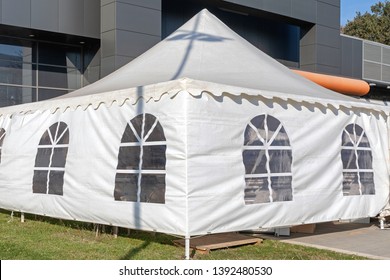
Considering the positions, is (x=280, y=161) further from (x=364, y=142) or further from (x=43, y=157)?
(x=43, y=157)

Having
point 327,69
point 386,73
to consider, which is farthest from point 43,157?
point 386,73

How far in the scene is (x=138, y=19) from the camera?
1841 centimetres

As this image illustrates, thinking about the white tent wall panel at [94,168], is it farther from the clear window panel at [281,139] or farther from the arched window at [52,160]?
the clear window panel at [281,139]

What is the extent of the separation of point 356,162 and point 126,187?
411 centimetres

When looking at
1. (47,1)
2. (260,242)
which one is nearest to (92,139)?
(260,242)

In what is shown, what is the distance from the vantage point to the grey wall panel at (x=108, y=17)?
1798 cm

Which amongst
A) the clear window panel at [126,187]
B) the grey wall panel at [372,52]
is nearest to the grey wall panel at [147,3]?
the clear window panel at [126,187]

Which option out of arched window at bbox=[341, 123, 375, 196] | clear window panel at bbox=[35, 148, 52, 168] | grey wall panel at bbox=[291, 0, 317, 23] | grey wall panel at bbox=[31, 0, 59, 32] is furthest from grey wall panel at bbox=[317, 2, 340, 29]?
clear window panel at bbox=[35, 148, 52, 168]

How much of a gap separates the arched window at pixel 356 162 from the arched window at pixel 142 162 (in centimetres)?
346

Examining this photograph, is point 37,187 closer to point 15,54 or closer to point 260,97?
point 260,97

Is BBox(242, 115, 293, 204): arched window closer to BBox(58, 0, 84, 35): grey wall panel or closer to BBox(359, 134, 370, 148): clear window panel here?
BBox(359, 134, 370, 148): clear window panel

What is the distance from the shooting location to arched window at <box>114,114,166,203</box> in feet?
25.5

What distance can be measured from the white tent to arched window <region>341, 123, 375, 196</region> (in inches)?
0.8

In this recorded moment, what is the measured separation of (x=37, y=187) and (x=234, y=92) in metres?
4.37
